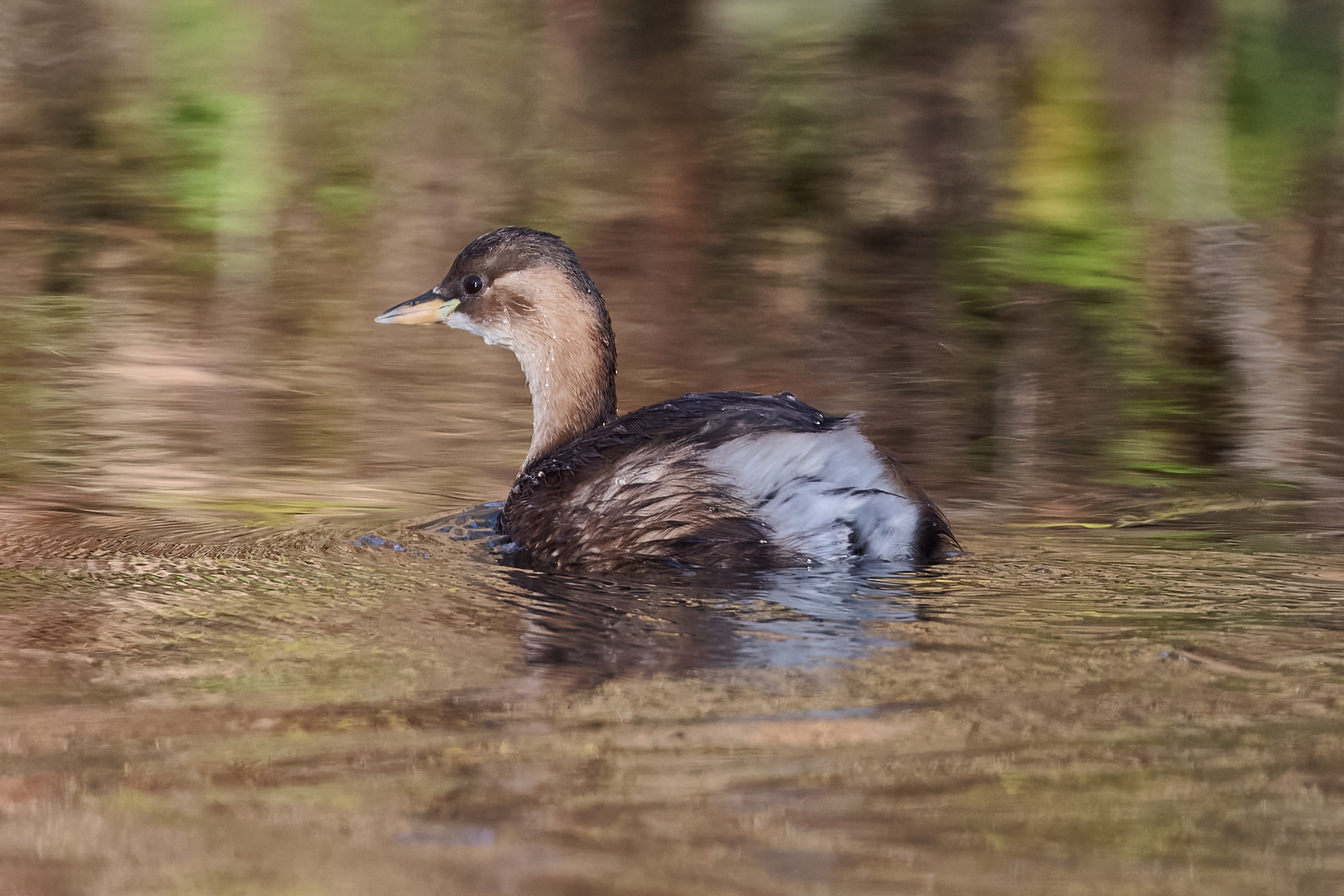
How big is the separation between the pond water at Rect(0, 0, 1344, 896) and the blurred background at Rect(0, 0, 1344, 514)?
5cm

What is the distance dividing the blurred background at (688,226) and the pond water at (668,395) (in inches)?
1.9

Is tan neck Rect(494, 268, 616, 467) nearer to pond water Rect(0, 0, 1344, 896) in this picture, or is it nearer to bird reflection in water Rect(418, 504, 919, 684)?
pond water Rect(0, 0, 1344, 896)

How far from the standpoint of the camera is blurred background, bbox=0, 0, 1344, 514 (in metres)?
7.19

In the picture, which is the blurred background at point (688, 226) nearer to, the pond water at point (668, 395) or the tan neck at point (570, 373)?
the pond water at point (668, 395)

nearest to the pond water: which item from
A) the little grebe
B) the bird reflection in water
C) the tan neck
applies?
the bird reflection in water

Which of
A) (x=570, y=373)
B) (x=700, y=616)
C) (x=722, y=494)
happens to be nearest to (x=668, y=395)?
(x=570, y=373)

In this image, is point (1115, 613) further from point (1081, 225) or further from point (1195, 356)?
point (1081, 225)

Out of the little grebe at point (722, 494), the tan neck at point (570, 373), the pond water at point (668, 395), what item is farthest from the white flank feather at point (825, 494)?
the tan neck at point (570, 373)

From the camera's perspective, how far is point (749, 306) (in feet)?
32.2

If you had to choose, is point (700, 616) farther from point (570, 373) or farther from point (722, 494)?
point (570, 373)

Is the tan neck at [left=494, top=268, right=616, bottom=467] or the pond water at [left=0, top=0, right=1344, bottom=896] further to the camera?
the tan neck at [left=494, top=268, right=616, bottom=467]

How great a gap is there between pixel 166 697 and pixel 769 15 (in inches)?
517

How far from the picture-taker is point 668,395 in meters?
7.92

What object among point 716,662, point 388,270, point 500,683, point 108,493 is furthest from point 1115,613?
point 388,270
